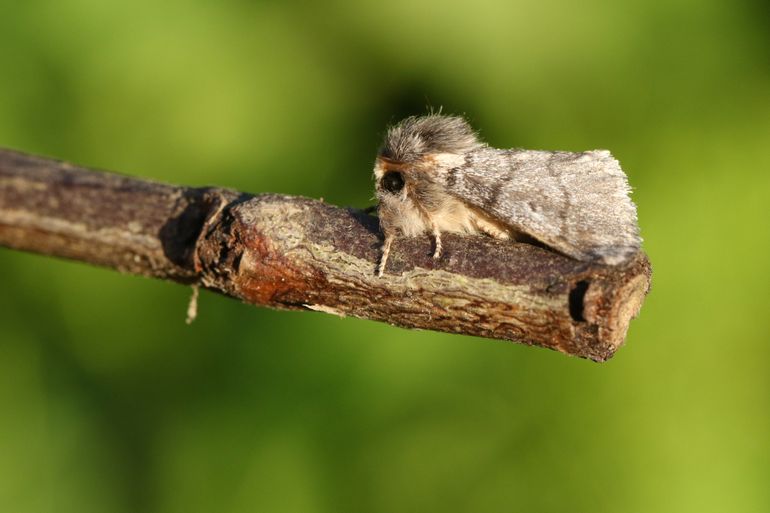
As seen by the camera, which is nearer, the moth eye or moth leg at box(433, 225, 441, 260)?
moth leg at box(433, 225, 441, 260)

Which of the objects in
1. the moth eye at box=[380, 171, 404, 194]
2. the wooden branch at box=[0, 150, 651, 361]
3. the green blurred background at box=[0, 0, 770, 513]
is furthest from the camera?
the green blurred background at box=[0, 0, 770, 513]

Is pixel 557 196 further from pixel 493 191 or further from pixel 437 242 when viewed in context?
pixel 437 242

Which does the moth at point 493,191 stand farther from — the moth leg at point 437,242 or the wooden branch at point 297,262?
the wooden branch at point 297,262

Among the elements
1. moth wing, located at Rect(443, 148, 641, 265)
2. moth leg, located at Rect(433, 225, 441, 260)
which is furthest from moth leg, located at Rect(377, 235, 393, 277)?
moth wing, located at Rect(443, 148, 641, 265)

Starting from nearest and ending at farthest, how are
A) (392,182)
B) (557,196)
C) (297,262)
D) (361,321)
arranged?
(297,262) → (557,196) → (392,182) → (361,321)

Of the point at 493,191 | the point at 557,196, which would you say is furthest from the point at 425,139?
the point at 557,196

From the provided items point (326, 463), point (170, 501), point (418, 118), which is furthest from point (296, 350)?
point (418, 118)

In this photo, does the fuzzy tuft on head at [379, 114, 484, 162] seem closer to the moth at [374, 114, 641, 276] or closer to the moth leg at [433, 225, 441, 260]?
the moth at [374, 114, 641, 276]
